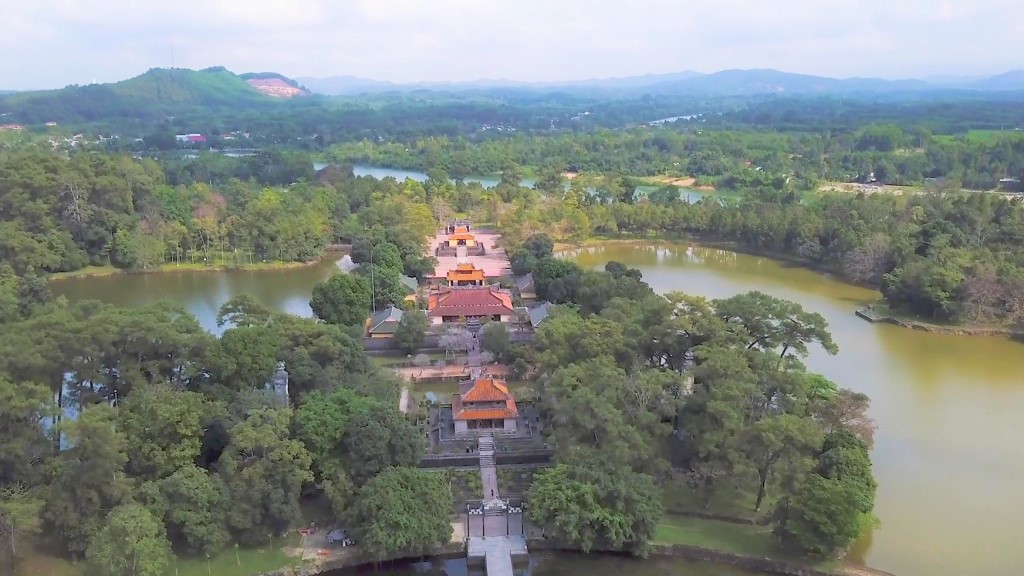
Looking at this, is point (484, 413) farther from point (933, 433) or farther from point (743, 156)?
point (743, 156)

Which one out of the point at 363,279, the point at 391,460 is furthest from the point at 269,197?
the point at 391,460

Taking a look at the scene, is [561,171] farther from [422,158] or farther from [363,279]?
[363,279]

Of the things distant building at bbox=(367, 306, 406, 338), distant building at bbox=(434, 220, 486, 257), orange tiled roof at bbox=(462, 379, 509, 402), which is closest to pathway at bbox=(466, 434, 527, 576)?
orange tiled roof at bbox=(462, 379, 509, 402)

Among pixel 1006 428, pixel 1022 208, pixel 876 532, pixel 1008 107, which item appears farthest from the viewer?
pixel 1008 107

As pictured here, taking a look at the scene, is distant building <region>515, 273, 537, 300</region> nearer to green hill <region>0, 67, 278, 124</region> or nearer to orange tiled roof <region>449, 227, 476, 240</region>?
orange tiled roof <region>449, 227, 476, 240</region>

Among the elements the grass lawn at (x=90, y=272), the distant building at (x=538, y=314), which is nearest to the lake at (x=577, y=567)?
the distant building at (x=538, y=314)
